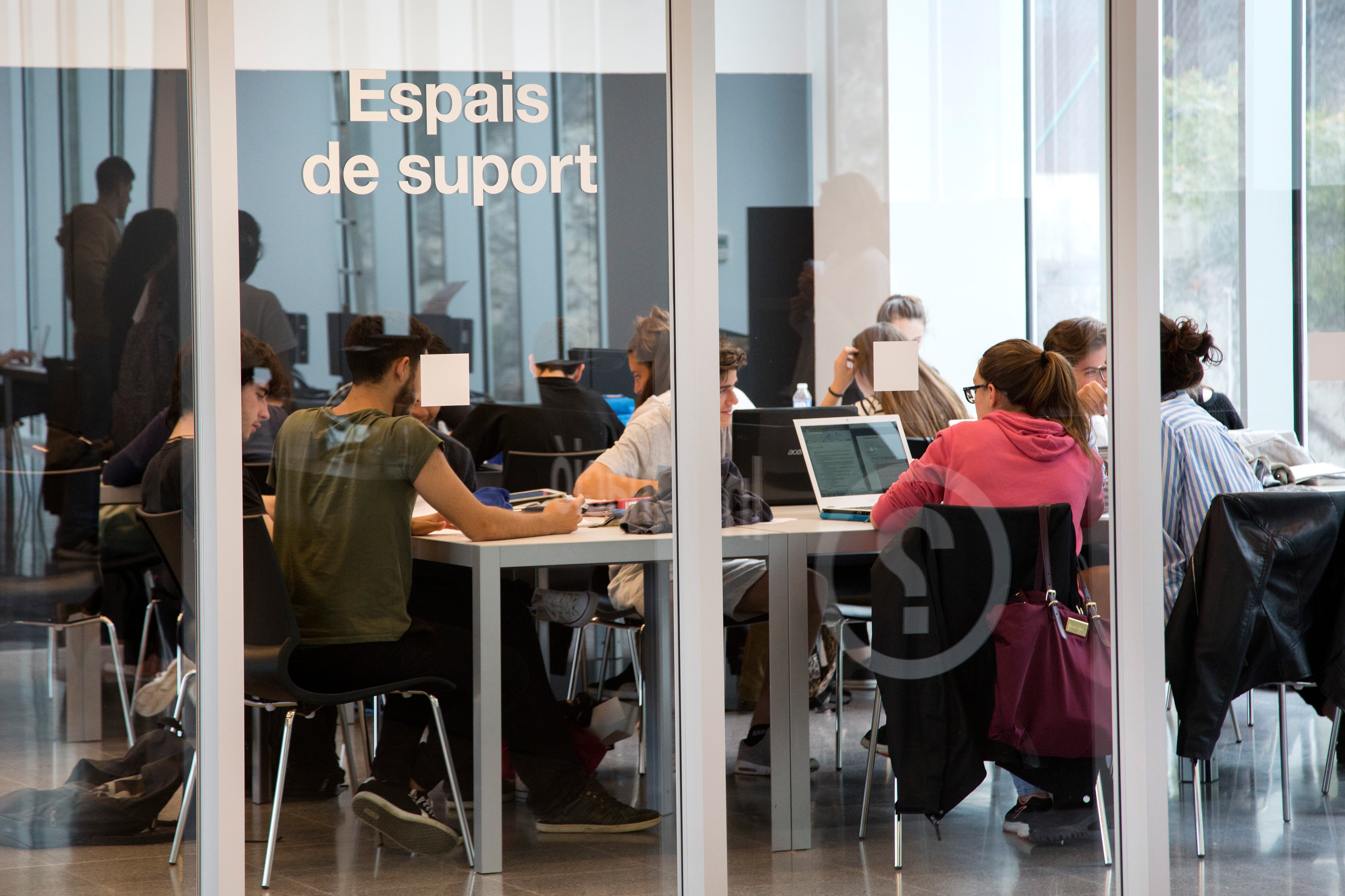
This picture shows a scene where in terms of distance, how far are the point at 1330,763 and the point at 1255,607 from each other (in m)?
0.55

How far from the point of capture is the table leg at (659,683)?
9.47 ft

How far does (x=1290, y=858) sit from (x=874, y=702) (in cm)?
113

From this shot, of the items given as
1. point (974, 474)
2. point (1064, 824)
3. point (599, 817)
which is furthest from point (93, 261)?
point (1064, 824)

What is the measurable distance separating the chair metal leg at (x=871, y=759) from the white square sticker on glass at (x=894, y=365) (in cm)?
71

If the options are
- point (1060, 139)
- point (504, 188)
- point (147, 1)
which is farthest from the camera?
point (1060, 139)

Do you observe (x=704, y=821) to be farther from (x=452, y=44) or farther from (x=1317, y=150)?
(x=1317, y=150)

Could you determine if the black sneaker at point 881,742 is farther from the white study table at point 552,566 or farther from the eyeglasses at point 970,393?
the eyeglasses at point 970,393

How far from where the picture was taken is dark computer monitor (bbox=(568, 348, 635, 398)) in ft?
9.30

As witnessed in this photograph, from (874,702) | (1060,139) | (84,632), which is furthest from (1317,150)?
(84,632)

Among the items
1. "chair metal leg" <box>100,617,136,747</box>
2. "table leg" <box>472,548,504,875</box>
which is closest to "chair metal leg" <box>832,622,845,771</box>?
"table leg" <box>472,548,504,875</box>

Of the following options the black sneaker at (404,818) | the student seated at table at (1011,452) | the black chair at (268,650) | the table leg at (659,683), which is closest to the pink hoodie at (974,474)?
the student seated at table at (1011,452)

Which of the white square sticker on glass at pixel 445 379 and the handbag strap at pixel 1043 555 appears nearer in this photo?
the white square sticker on glass at pixel 445 379

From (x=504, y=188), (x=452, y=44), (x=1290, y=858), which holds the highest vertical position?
(x=452, y=44)

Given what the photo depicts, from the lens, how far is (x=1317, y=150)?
3.05 meters
